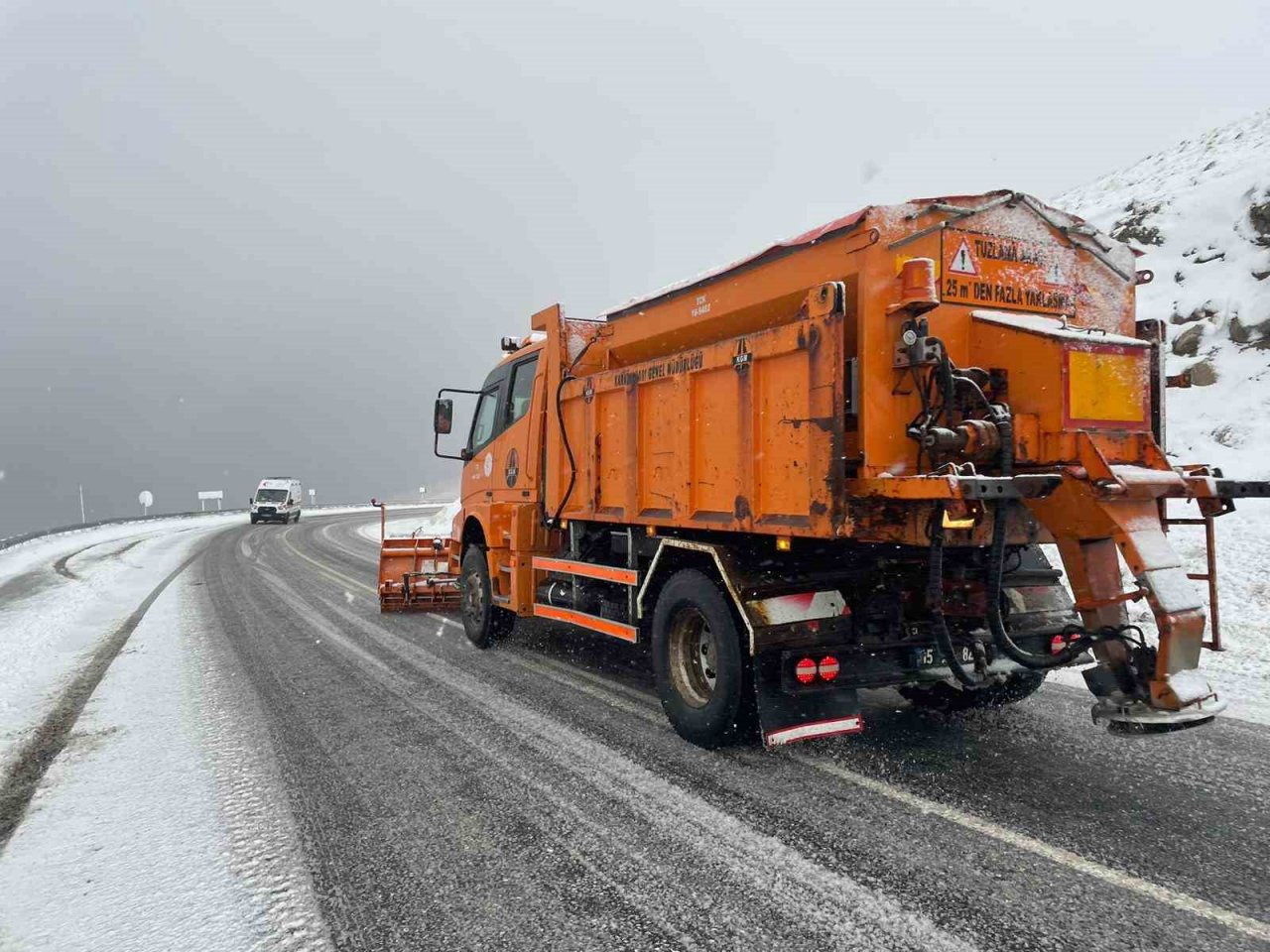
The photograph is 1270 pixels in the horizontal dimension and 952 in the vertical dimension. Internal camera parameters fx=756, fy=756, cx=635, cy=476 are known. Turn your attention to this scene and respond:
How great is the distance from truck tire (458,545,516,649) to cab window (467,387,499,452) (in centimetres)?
121

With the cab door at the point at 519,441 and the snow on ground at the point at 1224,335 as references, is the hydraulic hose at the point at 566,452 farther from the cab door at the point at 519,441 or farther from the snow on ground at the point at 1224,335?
the snow on ground at the point at 1224,335

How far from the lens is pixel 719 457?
4.56 m

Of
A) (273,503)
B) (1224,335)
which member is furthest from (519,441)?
(273,503)

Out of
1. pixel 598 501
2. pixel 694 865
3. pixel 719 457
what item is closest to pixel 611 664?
pixel 598 501

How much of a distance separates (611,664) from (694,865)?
3.62 m

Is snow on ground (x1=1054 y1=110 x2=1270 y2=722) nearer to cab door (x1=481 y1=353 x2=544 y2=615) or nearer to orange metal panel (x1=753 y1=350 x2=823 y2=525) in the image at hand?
orange metal panel (x1=753 y1=350 x2=823 y2=525)

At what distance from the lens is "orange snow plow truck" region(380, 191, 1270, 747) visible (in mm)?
3510

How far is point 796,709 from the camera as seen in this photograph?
4121 mm

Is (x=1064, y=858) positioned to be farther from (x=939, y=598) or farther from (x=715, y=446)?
(x=715, y=446)

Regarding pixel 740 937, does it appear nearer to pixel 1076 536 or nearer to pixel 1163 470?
pixel 1076 536

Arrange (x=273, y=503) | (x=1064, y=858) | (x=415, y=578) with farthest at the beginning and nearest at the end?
(x=273, y=503) → (x=415, y=578) → (x=1064, y=858)

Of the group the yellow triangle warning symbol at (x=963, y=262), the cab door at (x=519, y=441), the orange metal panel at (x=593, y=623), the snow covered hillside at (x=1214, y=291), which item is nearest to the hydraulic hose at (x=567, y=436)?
the cab door at (x=519, y=441)

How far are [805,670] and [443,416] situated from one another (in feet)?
17.7

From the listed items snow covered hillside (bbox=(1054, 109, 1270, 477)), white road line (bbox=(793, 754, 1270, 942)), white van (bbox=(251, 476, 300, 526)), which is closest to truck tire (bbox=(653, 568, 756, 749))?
white road line (bbox=(793, 754, 1270, 942))
